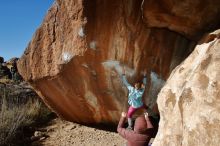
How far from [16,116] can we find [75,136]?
1.67 meters

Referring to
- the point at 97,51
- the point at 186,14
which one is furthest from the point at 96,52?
the point at 186,14

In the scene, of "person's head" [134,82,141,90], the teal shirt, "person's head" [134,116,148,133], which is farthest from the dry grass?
"person's head" [134,116,148,133]

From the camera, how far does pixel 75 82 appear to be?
6.24 metres

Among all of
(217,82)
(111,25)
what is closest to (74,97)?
(111,25)

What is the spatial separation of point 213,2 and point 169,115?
63.8 inches

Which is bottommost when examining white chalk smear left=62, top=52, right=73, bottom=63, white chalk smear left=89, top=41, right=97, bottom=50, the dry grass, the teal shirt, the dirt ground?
the dirt ground

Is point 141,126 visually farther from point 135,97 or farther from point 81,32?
point 81,32

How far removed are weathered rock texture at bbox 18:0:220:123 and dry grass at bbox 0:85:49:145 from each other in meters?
1.24

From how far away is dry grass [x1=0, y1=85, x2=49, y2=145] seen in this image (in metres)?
7.09

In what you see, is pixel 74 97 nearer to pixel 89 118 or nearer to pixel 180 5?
pixel 89 118

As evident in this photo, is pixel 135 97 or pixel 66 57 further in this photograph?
pixel 66 57

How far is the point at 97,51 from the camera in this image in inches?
218

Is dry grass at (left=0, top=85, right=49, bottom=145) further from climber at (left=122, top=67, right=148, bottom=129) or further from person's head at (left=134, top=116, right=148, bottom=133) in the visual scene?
person's head at (left=134, top=116, right=148, bottom=133)

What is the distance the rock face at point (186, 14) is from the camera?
14.9 feet
